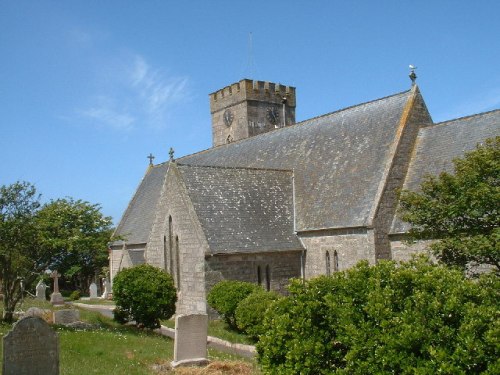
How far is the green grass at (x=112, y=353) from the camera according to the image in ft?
45.2

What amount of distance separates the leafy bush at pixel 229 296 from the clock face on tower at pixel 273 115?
2796cm

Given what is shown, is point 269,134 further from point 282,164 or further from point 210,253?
point 210,253

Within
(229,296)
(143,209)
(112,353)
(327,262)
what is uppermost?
(143,209)

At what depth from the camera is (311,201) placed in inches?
1035

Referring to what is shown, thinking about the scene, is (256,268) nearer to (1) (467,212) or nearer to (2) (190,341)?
(2) (190,341)

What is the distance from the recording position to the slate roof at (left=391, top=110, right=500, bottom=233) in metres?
21.7

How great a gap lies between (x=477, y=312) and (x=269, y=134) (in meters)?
27.1

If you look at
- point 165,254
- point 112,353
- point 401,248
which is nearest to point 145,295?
point 165,254

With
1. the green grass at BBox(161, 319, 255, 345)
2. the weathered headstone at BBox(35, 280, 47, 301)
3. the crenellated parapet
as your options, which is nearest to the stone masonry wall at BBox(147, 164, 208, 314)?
the green grass at BBox(161, 319, 255, 345)

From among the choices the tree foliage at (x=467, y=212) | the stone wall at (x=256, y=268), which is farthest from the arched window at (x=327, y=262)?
the tree foliage at (x=467, y=212)

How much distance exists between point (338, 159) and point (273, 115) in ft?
74.7

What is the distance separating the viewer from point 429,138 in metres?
24.0

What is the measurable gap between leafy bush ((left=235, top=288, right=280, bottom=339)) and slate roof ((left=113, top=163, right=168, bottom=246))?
655 inches

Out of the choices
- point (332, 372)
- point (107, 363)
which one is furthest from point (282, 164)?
point (332, 372)
